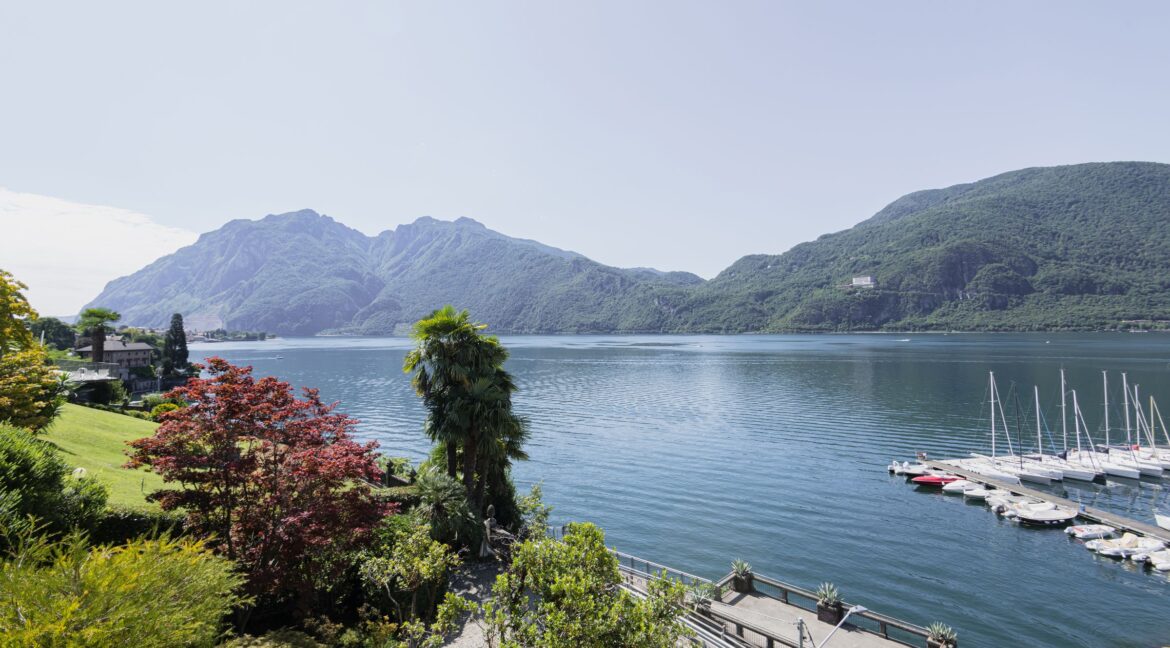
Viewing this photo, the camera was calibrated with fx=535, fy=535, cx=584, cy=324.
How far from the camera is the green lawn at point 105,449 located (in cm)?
1955

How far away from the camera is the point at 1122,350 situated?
138m

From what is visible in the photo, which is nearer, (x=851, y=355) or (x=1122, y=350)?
(x=1122, y=350)

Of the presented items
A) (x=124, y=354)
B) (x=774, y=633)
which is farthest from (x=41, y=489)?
(x=124, y=354)

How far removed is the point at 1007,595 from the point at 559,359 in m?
142

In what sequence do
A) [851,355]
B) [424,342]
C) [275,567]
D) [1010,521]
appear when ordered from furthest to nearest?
[851,355] < [1010,521] < [424,342] < [275,567]

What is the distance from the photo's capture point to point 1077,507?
36656mm

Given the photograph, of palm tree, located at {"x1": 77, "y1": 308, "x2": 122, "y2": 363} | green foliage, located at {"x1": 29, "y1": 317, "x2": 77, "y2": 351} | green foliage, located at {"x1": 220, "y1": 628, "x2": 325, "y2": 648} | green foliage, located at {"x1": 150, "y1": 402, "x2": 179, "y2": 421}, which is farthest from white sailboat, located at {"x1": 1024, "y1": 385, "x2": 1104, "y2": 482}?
green foliage, located at {"x1": 29, "y1": 317, "x2": 77, "y2": 351}

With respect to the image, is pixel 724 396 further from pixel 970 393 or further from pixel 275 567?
pixel 275 567

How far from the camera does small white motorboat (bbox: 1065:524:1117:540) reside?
32344 millimetres

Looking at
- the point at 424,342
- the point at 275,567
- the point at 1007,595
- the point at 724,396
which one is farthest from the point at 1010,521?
the point at 724,396

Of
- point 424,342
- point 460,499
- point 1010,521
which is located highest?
point 424,342

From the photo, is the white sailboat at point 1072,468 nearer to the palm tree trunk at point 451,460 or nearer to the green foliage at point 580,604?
the palm tree trunk at point 451,460

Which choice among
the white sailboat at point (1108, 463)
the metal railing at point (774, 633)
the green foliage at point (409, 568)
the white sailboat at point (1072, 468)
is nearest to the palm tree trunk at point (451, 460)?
the metal railing at point (774, 633)

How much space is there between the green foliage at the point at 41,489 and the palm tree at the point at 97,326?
253 ft
